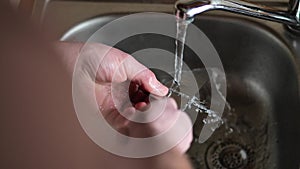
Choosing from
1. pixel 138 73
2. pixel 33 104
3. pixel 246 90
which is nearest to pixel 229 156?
pixel 246 90

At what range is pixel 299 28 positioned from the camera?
30.0 inches

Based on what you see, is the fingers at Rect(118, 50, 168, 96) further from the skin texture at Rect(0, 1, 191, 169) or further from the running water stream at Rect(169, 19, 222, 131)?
the skin texture at Rect(0, 1, 191, 169)

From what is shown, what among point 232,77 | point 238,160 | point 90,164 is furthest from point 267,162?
point 90,164

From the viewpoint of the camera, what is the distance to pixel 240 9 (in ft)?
2.24

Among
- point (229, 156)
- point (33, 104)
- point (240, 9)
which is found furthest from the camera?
point (229, 156)

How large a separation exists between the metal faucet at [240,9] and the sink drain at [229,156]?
228 millimetres

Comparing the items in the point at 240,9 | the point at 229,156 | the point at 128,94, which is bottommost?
the point at 229,156

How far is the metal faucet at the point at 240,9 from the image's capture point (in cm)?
66

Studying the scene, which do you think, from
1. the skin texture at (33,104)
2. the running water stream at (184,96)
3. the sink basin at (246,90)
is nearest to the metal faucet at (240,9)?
the sink basin at (246,90)

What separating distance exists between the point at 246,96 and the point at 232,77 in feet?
0.14

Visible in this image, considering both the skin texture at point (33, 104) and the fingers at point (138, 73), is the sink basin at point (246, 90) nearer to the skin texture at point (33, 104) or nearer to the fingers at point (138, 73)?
the fingers at point (138, 73)

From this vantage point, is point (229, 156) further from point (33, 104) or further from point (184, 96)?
point (33, 104)

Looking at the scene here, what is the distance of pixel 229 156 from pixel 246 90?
0.13 metres

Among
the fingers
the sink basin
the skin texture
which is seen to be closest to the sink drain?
the sink basin
